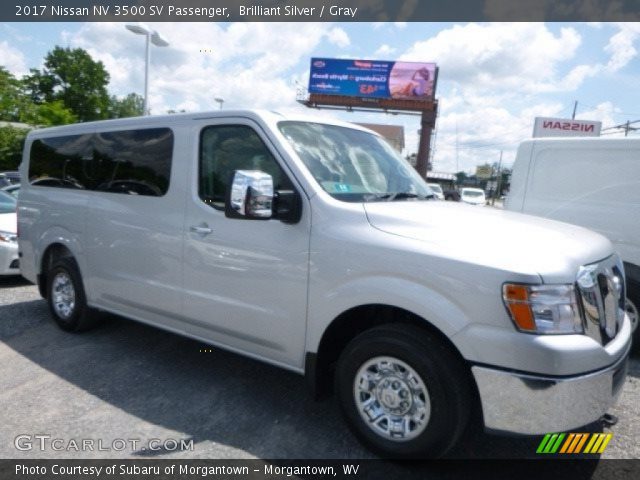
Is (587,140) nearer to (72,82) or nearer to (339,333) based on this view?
(339,333)

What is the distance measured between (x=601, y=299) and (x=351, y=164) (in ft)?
5.72

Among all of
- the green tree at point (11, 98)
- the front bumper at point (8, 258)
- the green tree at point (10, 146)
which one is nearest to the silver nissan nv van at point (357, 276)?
the front bumper at point (8, 258)

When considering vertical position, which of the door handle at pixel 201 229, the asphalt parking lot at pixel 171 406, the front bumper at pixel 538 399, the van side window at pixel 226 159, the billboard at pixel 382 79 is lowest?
the asphalt parking lot at pixel 171 406

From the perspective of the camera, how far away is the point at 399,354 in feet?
8.72

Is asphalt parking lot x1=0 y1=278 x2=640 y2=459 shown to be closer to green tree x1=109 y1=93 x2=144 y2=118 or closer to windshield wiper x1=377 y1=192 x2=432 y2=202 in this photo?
windshield wiper x1=377 y1=192 x2=432 y2=202

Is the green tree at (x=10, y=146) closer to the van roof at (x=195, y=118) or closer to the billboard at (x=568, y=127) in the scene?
the van roof at (x=195, y=118)

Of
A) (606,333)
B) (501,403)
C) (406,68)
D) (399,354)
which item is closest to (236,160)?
(399,354)

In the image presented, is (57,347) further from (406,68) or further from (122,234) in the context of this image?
(406,68)

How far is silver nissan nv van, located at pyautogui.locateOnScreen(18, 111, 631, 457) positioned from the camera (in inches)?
93.5

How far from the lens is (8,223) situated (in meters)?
7.16

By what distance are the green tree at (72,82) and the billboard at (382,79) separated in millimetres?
35060

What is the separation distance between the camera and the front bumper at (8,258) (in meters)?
6.71

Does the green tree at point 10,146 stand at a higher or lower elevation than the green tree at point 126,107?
lower

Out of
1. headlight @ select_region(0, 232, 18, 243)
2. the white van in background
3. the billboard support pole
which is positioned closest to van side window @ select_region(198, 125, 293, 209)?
the white van in background
